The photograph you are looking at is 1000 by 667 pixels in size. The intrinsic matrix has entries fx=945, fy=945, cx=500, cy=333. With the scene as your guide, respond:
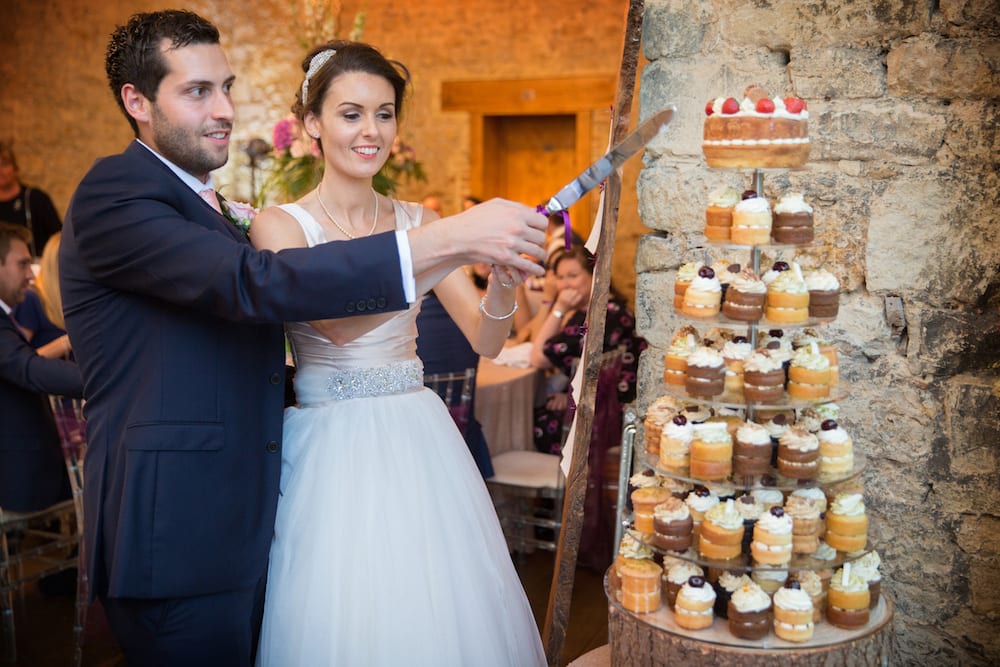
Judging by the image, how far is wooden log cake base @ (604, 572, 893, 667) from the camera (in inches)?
73.7

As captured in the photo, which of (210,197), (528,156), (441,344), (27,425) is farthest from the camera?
(528,156)

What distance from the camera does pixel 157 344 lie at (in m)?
1.63

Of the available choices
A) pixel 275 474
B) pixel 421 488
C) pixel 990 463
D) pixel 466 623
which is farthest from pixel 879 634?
pixel 275 474

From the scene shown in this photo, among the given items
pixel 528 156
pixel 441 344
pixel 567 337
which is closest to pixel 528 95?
pixel 528 156

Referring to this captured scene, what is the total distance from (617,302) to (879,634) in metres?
2.68

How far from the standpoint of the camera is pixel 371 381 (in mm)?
2057

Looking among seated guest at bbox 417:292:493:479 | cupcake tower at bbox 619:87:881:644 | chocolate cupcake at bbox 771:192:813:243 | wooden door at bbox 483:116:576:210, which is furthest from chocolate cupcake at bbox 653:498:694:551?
wooden door at bbox 483:116:576:210

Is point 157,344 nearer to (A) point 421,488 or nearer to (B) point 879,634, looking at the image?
(A) point 421,488

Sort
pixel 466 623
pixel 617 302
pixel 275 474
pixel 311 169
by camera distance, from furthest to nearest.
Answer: pixel 617 302, pixel 311 169, pixel 466 623, pixel 275 474

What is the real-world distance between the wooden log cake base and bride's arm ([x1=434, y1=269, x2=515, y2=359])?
643mm

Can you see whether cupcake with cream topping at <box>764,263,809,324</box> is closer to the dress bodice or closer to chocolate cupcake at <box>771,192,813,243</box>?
chocolate cupcake at <box>771,192,813,243</box>

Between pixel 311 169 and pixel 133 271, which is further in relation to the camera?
pixel 311 169

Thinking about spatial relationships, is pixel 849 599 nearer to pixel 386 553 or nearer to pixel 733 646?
pixel 733 646

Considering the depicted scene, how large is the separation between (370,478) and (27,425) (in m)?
2.26
